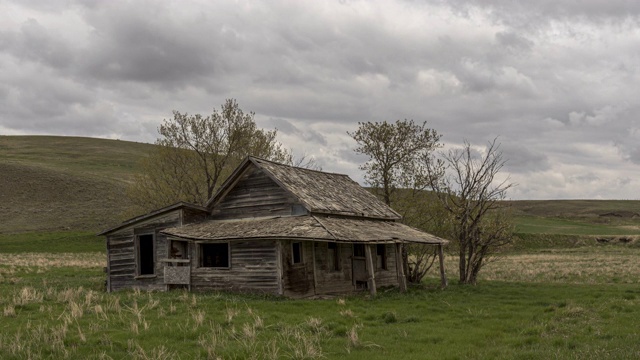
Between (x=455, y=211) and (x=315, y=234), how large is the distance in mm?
10230

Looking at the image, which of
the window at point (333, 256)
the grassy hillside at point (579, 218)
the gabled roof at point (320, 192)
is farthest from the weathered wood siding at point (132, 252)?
the grassy hillside at point (579, 218)

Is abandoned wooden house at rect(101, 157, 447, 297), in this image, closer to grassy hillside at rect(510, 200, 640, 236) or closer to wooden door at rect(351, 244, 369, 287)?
wooden door at rect(351, 244, 369, 287)

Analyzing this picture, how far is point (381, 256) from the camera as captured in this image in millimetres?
28594

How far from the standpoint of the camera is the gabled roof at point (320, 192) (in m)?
24.2

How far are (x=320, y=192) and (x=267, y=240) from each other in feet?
16.7

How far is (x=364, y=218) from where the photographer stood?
27.4 meters

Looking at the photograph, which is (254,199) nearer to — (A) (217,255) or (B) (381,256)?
(A) (217,255)

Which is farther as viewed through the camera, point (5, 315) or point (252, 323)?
point (5, 315)

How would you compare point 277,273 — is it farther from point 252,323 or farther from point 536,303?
point 536,303

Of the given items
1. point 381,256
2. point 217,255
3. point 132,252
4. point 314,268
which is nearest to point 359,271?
point 381,256

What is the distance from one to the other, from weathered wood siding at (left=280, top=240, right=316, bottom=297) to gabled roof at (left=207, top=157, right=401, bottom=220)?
1.71 meters

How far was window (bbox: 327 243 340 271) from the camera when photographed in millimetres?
24641

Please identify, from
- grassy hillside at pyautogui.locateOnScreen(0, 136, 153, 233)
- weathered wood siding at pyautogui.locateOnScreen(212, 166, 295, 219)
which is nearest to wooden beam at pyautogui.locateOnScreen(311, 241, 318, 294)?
weathered wood siding at pyautogui.locateOnScreen(212, 166, 295, 219)

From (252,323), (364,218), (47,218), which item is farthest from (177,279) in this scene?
(47,218)
